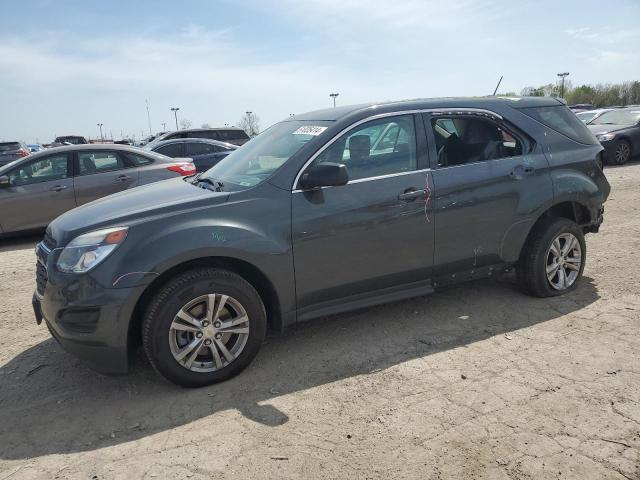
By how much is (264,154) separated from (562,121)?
9.30 ft

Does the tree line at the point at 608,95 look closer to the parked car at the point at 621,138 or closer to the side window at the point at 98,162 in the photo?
the parked car at the point at 621,138

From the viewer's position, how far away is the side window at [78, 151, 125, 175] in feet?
26.3

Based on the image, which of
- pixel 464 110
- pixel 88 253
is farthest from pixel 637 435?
pixel 88 253

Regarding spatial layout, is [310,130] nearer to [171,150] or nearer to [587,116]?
[171,150]

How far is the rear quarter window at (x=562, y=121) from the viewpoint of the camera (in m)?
4.50

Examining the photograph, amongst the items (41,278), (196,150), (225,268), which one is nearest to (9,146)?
(196,150)

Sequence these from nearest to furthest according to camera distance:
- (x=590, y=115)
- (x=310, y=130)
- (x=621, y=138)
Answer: (x=310, y=130), (x=621, y=138), (x=590, y=115)

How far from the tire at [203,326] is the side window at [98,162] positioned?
228 inches

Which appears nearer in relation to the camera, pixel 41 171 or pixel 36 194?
pixel 36 194

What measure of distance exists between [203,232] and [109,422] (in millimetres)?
1287

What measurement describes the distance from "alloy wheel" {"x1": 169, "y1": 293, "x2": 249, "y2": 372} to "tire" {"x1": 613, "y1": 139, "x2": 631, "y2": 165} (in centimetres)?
1431

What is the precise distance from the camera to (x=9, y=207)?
7.59 m

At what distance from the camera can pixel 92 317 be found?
304 centimetres

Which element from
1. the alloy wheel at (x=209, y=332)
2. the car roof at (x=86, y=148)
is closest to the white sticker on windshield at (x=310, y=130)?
the alloy wheel at (x=209, y=332)
